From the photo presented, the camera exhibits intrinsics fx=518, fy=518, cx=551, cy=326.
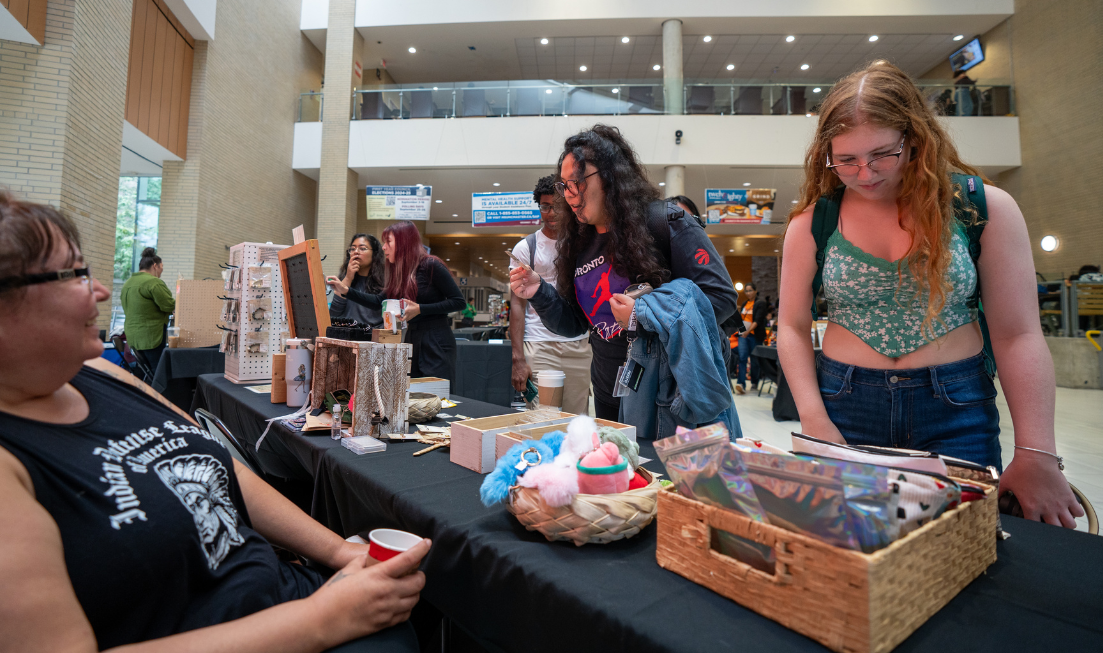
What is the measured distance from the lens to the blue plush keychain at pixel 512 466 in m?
0.81

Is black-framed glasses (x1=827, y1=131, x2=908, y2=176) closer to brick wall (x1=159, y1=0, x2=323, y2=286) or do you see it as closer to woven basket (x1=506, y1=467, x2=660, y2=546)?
woven basket (x1=506, y1=467, x2=660, y2=546)

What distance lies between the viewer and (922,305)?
39.1 inches

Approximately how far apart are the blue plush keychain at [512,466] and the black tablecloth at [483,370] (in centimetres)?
423

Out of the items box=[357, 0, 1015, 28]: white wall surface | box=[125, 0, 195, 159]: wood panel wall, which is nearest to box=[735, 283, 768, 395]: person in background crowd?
box=[357, 0, 1015, 28]: white wall surface

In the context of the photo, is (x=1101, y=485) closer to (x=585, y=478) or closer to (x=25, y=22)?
(x=585, y=478)

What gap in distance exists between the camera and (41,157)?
5863 millimetres

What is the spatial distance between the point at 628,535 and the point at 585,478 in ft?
0.33

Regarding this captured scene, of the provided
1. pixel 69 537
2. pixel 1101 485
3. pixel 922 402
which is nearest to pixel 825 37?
pixel 1101 485

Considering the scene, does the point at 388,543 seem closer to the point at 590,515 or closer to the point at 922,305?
the point at 590,515

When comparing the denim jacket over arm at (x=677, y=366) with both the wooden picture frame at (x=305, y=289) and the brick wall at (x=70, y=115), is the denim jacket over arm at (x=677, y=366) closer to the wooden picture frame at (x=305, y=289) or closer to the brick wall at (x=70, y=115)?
the wooden picture frame at (x=305, y=289)

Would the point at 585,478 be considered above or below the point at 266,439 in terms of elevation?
above

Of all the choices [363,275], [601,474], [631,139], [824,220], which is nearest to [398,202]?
[631,139]

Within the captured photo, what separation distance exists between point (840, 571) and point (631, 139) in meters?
10.1

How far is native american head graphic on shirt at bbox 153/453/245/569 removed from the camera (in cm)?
78
